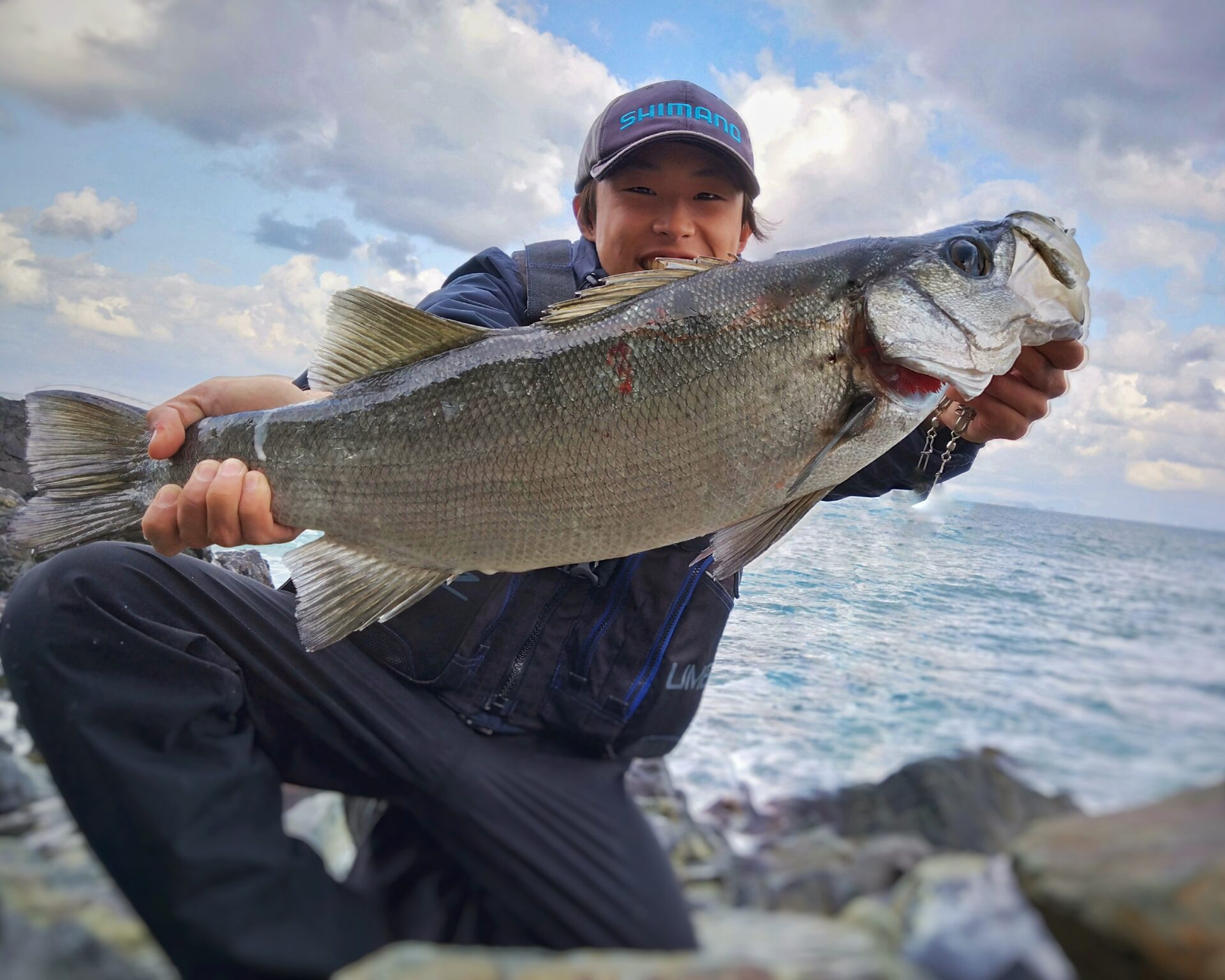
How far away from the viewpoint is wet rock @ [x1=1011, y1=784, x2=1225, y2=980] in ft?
2.60

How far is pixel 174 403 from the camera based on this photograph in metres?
2.30

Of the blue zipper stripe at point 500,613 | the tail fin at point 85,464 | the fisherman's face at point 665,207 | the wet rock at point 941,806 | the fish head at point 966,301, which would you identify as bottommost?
the wet rock at point 941,806

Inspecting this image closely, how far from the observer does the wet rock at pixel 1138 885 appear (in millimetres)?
794

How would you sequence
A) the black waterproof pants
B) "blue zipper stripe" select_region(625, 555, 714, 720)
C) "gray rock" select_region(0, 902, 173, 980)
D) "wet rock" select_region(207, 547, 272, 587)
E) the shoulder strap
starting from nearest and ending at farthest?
"gray rock" select_region(0, 902, 173, 980), the black waterproof pants, "blue zipper stripe" select_region(625, 555, 714, 720), the shoulder strap, "wet rock" select_region(207, 547, 272, 587)

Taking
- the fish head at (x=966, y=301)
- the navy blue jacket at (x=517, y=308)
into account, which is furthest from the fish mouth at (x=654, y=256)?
the fish head at (x=966, y=301)

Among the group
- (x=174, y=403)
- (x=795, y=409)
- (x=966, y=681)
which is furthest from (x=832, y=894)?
(x=174, y=403)

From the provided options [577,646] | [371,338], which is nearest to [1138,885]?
[577,646]

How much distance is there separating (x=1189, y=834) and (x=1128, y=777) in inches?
6.6

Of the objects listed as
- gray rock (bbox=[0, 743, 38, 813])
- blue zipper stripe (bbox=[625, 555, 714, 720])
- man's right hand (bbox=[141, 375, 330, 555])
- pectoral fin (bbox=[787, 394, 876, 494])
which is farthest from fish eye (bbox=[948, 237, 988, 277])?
gray rock (bbox=[0, 743, 38, 813])

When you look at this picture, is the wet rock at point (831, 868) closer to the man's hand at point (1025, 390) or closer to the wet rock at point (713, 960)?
the wet rock at point (713, 960)

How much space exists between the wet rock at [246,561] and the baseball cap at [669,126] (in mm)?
2966

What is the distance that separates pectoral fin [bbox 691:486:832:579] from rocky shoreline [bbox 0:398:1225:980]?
66 cm

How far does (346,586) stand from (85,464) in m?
0.92

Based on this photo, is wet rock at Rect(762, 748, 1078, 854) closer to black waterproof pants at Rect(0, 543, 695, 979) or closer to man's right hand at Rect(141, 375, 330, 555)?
black waterproof pants at Rect(0, 543, 695, 979)
